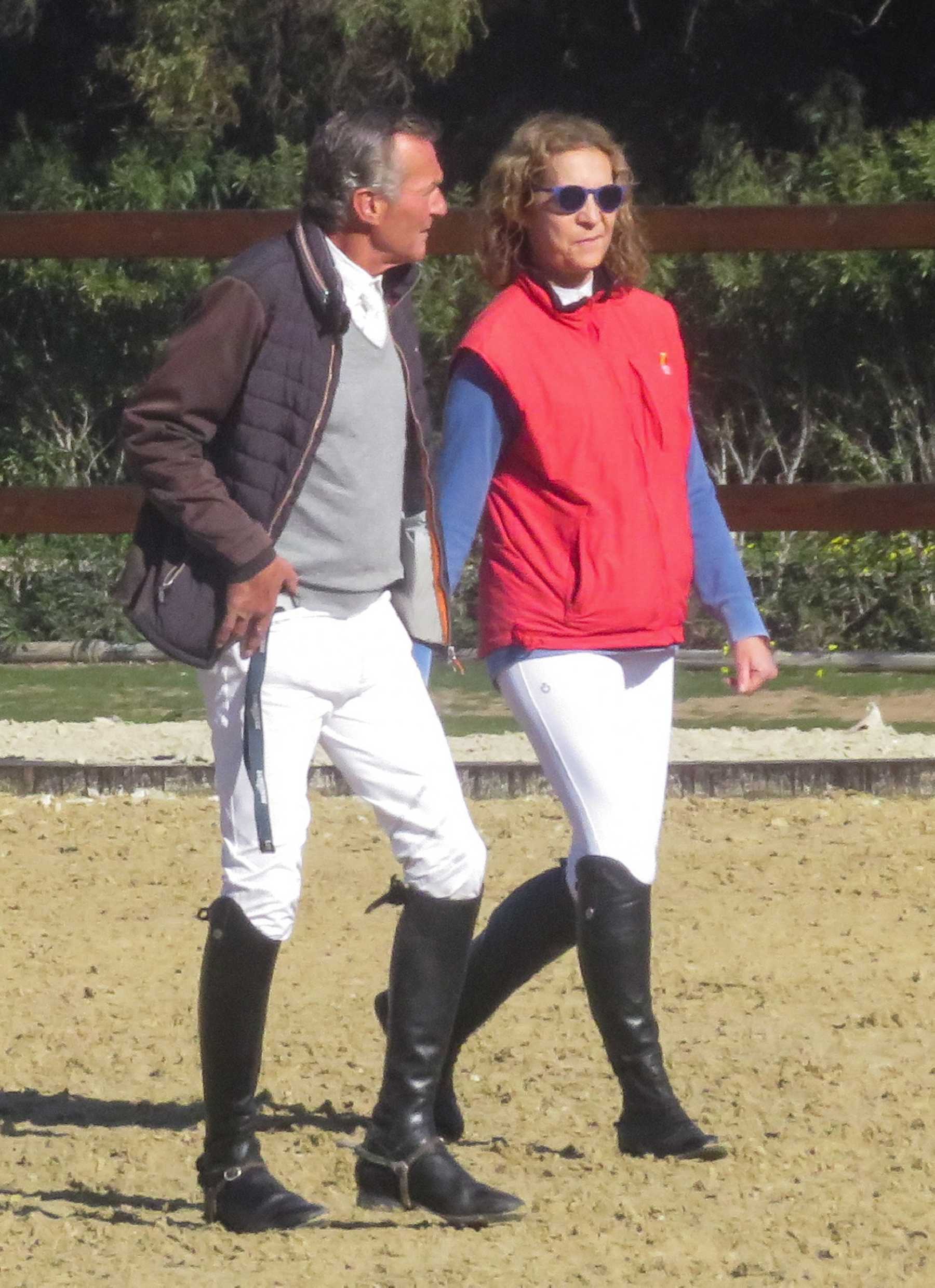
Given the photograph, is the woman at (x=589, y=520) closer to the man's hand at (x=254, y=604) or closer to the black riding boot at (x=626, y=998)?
the black riding boot at (x=626, y=998)

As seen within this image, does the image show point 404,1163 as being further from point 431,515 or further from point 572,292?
point 572,292

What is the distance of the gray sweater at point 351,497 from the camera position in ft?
10.2

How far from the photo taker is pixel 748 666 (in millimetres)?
3654

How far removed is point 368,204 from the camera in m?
3.11

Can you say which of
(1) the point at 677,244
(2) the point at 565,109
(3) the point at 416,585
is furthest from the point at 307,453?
(2) the point at 565,109

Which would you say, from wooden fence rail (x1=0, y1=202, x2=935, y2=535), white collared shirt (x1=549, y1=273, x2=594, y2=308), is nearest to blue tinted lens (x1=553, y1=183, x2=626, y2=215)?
white collared shirt (x1=549, y1=273, x2=594, y2=308)

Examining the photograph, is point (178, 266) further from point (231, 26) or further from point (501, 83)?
point (501, 83)

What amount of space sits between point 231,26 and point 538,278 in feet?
28.3

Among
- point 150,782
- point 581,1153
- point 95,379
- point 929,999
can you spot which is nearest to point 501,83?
point 95,379

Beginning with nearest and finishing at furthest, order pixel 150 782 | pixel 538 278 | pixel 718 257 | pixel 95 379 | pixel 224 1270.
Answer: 1. pixel 224 1270
2. pixel 538 278
3. pixel 150 782
4. pixel 718 257
5. pixel 95 379

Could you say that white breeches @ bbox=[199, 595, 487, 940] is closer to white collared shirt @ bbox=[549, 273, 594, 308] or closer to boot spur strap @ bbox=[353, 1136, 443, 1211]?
boot spur strap @ bbox=[353, 1136, 443, 1211]

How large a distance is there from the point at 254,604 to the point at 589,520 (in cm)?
64

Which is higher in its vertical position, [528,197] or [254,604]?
[528,197]

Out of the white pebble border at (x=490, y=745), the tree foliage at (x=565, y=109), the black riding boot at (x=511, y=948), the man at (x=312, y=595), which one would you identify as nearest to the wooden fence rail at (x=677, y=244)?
the white pebble border at (x=490, y=745)
